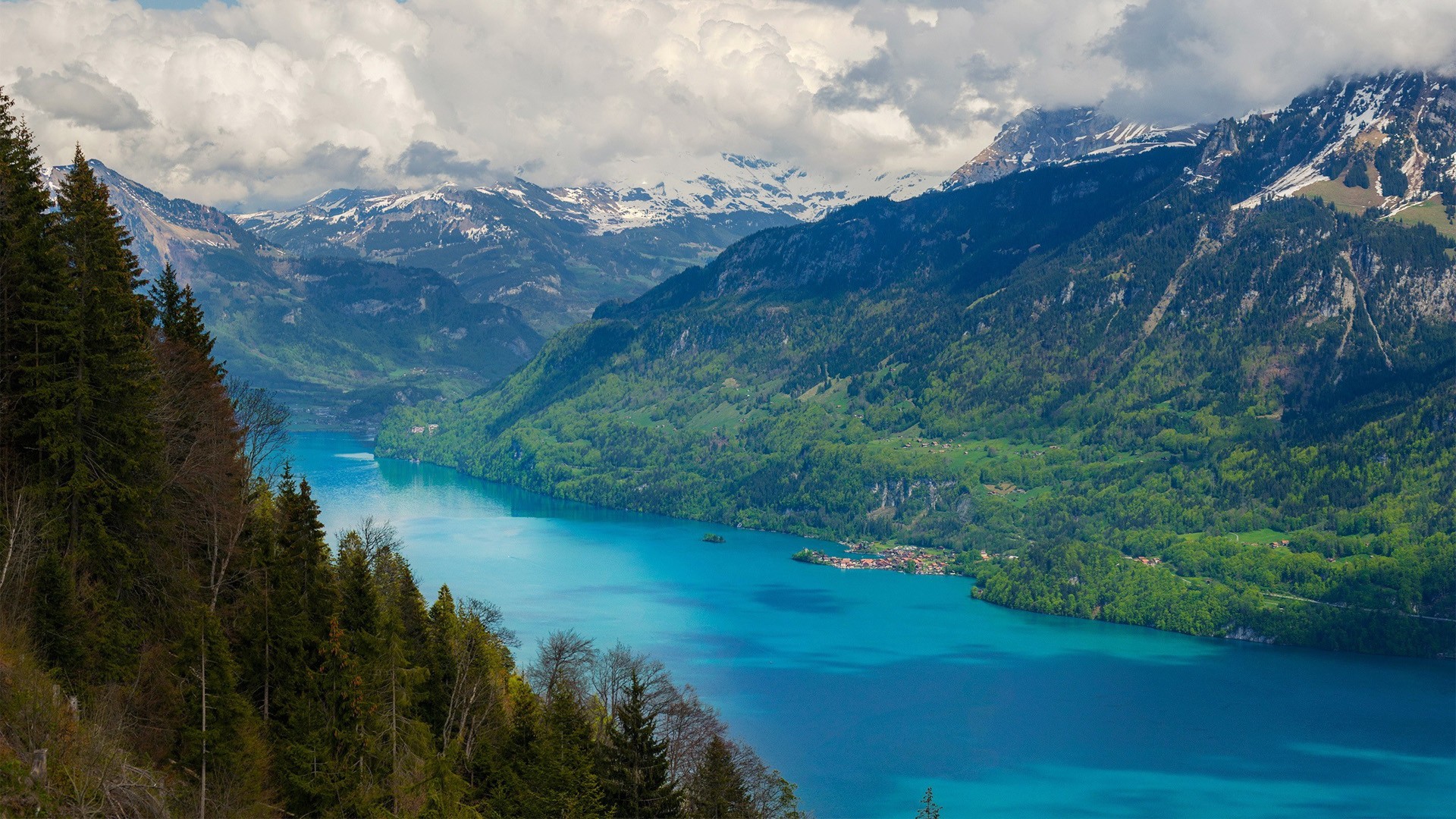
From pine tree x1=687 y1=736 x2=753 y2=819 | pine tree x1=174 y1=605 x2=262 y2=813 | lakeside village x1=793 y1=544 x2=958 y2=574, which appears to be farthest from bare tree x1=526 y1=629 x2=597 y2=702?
lakeside village x1=793 y1=544 x2=958 y2=574

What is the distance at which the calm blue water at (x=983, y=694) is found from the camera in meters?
82.4

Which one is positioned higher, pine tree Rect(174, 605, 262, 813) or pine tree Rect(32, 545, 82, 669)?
pine tree Rect(32, 545, 82, 669)

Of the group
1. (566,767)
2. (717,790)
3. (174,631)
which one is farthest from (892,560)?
(174,631)

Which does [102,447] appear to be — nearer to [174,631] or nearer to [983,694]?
[174,631]

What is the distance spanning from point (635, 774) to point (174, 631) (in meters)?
14.7

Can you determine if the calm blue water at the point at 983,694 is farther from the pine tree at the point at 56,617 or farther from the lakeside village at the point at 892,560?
the pine tree at the point at 56,617

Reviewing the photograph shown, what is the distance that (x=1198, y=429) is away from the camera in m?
181

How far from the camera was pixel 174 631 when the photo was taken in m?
35.8

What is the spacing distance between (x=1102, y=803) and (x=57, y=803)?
66796mm

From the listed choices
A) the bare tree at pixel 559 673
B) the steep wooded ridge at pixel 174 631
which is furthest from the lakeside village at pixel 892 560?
the steep wooded ridge at pixel 174 631

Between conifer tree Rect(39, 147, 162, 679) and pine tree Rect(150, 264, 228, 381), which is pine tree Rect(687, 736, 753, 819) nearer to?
conifer tree Rect(39, 147, 162, 679)

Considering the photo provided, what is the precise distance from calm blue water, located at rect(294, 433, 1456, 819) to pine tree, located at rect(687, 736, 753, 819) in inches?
1244

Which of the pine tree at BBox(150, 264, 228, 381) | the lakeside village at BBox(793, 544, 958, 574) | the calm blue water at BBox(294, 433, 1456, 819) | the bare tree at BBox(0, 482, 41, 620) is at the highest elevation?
the pine tree at BBox(150, 264, 228, 381)

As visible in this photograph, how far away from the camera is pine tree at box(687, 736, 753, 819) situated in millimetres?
43219
